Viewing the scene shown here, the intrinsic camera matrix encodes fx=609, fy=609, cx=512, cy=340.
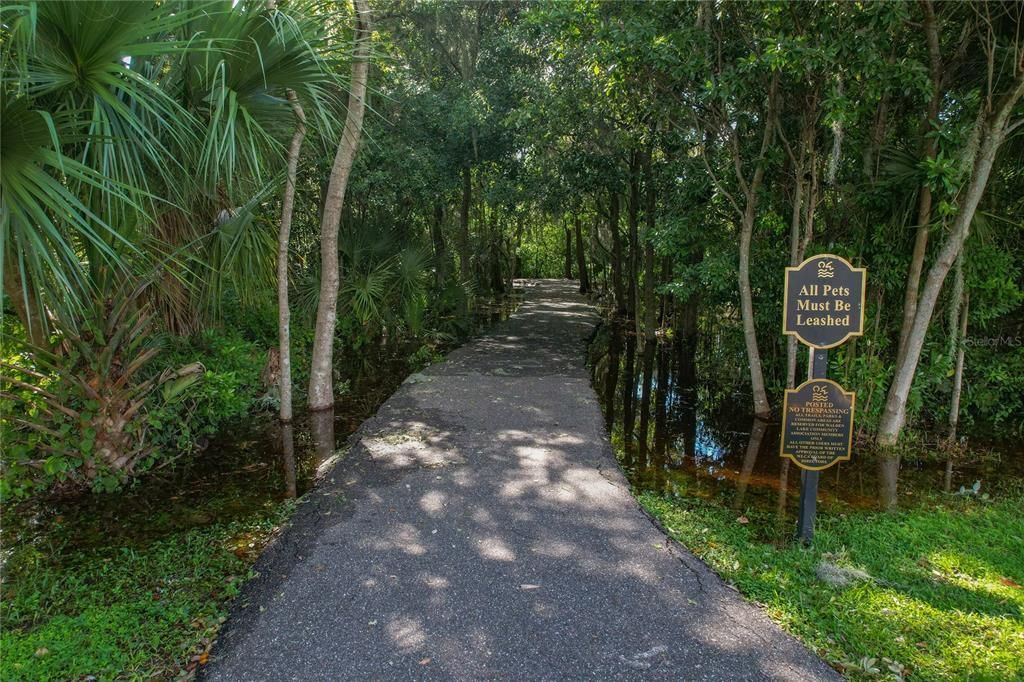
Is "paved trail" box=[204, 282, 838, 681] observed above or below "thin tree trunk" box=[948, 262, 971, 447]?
below

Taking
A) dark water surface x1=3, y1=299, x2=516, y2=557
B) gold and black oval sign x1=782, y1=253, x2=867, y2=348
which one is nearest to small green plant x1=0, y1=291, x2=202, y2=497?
dark water surface x1=3, y1=299, x2=516, y2=557

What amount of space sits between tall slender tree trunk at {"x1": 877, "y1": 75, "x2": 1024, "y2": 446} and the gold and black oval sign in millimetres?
2941

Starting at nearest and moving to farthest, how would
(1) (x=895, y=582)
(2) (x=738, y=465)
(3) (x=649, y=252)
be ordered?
(1) (x=895, y=582) → (2) (x=738, y=465) → (3) (x=649, y=252)

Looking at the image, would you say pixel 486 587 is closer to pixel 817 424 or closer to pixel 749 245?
pixel 817 424

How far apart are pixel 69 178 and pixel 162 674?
295 cm

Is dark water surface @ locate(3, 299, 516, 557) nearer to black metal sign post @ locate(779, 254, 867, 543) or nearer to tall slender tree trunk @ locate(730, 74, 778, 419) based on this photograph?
black metal sign post @ locate(779, 254, 867, 543)

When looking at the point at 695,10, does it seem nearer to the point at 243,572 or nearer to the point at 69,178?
the point at 69,178

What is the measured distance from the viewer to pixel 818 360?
4461mm

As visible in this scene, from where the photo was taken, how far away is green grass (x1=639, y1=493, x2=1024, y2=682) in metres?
3.08

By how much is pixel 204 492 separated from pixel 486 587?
10.3 ft

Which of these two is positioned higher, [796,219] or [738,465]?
[796,219]

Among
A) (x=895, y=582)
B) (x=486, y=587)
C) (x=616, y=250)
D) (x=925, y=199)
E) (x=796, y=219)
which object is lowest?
(x=895, y=582)

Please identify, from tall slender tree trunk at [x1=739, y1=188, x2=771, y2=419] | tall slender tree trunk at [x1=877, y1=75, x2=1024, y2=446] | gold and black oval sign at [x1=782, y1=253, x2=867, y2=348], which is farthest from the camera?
tall slender tree trunk at [x1=739, y1=188, x2=771, y2=419]

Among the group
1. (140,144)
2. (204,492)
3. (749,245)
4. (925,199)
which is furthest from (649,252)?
(140,144)
